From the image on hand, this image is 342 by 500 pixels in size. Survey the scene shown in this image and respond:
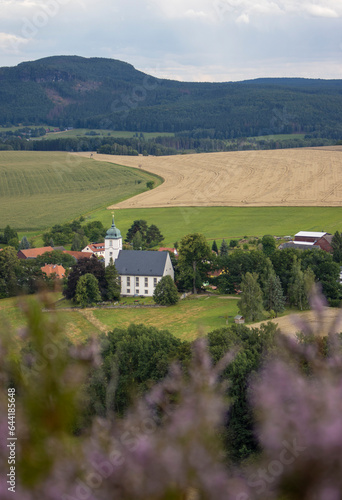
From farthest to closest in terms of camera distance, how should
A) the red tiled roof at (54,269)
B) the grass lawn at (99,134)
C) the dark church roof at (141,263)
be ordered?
1. the grass lawn at (99,134)
2. the red tiled roof at (54,269)
3. the dark church roof at (141,263)

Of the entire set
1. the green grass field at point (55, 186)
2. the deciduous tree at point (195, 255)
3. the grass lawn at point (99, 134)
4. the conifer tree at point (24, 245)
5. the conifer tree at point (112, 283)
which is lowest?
the conifer tree at point (112, 283)

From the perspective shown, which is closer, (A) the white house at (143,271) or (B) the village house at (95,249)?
(A) the white house at (143,271)

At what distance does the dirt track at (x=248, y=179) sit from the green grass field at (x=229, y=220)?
357 cm

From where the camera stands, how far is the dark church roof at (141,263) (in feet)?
177

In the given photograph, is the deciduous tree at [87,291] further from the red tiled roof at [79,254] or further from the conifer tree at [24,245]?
the conifer tree at [24,245]

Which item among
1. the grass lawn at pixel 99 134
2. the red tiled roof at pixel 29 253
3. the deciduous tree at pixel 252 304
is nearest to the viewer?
the deciduous tree at pixel 252 304

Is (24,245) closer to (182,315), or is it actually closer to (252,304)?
(182,315)

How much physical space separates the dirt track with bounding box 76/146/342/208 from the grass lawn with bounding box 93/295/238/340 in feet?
145

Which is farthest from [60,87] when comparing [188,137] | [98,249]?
[98,249]

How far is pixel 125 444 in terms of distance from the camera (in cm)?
306

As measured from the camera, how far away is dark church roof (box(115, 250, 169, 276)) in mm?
54028

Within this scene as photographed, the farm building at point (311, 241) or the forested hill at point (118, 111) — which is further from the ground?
the forested hill at point (118, 111)

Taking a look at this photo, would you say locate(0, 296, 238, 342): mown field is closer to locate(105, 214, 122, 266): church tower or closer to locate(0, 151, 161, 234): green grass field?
locate(105, 214, 122, 266): church tower

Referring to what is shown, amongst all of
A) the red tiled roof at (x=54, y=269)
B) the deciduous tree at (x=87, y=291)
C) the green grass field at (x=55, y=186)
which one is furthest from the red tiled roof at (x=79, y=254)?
the green grass field at (x=55, y=186)
